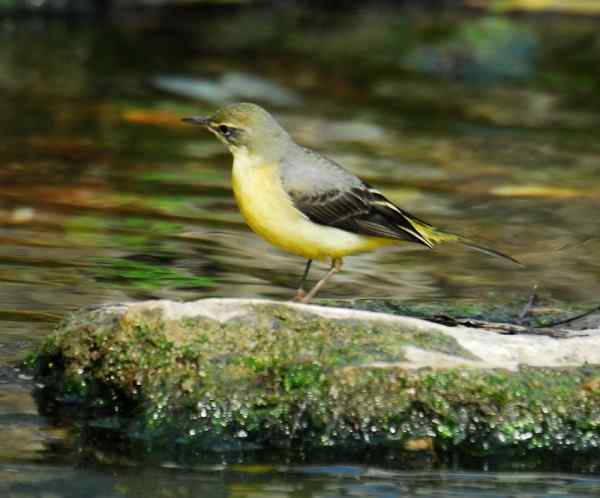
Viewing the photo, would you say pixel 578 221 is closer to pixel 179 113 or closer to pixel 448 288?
pixel 448 288

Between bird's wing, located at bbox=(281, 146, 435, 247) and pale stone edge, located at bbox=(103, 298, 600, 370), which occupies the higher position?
bird's wing, located at bbox=(281, 146, 435, 247)

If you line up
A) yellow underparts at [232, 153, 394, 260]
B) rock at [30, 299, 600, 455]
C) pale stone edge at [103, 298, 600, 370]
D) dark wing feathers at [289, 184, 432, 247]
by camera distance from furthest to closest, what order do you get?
dark wing feathers at [289, 184, 432, 247]
yellow underparts at [232, 153, 394, 260]
pale stone edge at [103, 298, 600, 370]
rock at [30, 299, 600, 455]

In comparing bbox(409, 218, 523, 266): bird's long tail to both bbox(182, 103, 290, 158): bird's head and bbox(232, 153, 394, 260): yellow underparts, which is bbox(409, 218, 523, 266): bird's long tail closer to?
bbox(232, 153, 394, 260): yellow underparts

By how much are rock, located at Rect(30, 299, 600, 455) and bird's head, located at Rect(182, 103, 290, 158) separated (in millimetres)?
1398

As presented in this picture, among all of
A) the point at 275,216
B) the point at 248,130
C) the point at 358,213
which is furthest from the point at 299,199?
the point at 248,130

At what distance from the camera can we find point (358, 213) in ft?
25.8

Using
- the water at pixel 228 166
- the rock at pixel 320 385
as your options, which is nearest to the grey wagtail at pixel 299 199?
the water at pixel 228 166

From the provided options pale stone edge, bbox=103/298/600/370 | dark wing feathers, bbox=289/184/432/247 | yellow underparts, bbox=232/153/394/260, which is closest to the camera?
pale stone edge, bbox=103/298/600/370

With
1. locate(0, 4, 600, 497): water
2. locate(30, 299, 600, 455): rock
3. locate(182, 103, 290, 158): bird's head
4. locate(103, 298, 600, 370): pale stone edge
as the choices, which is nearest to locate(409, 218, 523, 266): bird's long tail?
locate(0, 4, 600, 497): water

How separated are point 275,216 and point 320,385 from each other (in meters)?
1.44

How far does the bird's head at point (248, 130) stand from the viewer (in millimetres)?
7805

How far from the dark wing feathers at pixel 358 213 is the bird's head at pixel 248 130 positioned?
0.30 metres

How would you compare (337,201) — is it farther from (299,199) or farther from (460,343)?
(460,343)

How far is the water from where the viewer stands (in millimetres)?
6156
